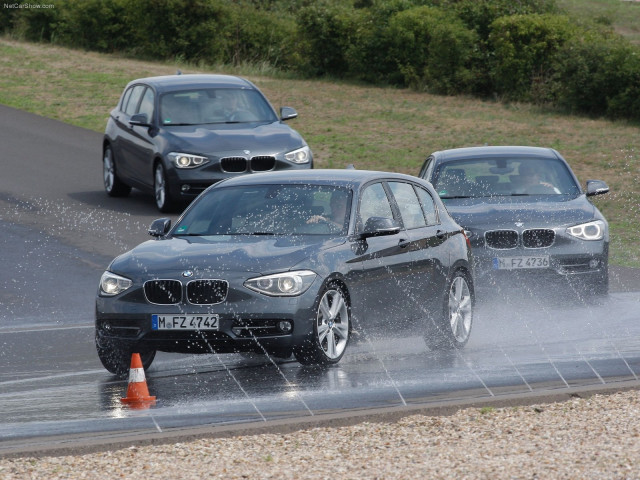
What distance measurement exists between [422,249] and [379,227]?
920 mm

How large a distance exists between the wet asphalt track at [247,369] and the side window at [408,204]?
100 cm

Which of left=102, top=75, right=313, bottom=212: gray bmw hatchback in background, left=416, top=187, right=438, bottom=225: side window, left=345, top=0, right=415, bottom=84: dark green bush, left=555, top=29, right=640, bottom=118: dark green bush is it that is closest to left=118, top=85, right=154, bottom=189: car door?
left=102, top=75, right=313, bottom=212: gray bmw hatchback in background

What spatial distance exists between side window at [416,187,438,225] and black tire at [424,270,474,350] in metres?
0.51

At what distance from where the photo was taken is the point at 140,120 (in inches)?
840

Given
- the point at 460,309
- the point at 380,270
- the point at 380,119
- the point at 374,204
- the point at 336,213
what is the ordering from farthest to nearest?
the point at 380,119
the point at 460,309
the point at 374,204
the point at 336,213
the point at 380,270

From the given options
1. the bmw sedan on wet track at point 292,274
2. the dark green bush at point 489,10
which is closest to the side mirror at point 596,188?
the bmw sedan on wet track at point 292,274

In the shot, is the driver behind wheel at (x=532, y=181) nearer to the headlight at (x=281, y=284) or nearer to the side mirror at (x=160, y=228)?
the side mirror at (x=160, y=228)

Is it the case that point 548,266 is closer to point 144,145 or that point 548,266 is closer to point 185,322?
point 185,322

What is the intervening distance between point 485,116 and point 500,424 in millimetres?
26567

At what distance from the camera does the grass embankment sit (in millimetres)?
28031

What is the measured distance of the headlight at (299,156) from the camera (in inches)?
813

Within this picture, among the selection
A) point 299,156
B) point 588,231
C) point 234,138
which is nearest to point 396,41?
point 299,156

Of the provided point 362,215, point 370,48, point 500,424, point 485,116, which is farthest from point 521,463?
point 370,48

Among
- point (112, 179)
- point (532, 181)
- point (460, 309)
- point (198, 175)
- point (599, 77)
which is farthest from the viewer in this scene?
point (599, 77)
